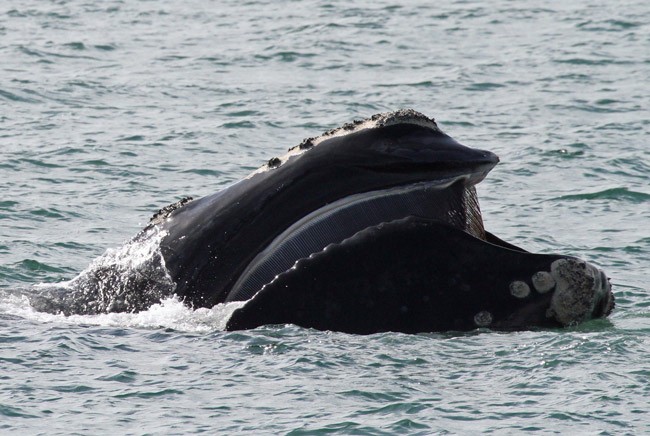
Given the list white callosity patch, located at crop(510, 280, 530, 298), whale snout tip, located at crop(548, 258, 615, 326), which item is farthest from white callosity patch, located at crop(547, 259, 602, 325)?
white callosity patch, located at crop(510, 280, 530, 298)

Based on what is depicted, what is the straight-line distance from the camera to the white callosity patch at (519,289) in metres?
8.97

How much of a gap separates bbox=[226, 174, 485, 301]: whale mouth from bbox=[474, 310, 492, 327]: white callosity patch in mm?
615

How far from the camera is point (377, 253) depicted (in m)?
8.97

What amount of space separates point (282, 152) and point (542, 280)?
1085cm

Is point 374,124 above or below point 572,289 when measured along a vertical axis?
above

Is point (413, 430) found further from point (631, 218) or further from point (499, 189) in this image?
point (499, 189)

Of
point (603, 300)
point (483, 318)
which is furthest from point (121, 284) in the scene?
point (603, 300)

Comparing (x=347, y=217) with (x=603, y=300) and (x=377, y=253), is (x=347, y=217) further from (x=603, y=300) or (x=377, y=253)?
(x=603, y=300)

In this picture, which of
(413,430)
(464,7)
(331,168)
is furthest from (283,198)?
(464,7)

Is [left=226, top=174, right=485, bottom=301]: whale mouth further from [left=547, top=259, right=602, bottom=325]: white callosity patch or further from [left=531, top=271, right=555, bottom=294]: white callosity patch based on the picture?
[left=547, top=259, right=602, bottom=325]: white callosity patch

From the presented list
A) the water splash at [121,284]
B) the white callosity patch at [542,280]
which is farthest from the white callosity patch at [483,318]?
the water splash at [121,284]

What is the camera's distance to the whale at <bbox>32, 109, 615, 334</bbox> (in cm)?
898

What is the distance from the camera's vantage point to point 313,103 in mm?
23188

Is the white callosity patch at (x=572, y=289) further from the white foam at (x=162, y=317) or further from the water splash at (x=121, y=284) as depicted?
the water splash at (x=121, y=284)
